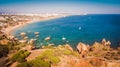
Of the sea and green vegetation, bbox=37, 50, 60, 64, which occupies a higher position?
green vegetation, bbox=37, 50, 60, 64

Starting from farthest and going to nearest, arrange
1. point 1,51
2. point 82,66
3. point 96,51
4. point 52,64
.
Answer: point 96,51 → point 1,51 → point 52,64 → point 82,66

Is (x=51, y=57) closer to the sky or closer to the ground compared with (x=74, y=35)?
closer to the sky

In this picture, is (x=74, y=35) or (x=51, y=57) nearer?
(x=51, y=57)

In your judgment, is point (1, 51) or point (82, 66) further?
point (1, 51)

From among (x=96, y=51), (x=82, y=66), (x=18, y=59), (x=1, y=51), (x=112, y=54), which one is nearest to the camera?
(x=82, y=66)

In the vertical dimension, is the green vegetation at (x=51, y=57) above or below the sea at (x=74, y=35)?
above

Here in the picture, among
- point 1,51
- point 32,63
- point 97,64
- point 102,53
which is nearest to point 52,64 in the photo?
point 32,63

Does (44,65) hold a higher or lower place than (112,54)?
higher

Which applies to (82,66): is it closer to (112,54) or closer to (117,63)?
(117,63)

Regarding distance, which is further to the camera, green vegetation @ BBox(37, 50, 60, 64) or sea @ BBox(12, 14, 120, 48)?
sea @ BBox(12, 14, 120, 48)

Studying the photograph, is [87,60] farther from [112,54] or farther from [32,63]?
[112,54]

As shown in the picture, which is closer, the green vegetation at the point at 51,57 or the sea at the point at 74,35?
the green vegetation at the point at 51,57
